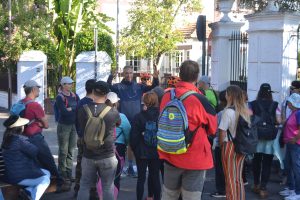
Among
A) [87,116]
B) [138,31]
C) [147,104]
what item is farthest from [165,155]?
[138,31]

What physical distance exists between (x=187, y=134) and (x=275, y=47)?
527 cm

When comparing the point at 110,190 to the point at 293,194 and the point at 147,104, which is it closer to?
the point at 147,104

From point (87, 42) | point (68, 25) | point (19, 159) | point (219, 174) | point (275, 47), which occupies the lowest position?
point (219, 174)

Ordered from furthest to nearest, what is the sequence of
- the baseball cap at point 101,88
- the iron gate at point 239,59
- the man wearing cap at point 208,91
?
the iron gate at point 239,59
the man wearing cap at point 208,91
the baseball cap at point 101,88

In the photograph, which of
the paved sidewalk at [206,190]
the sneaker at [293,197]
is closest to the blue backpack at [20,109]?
the paved sidewalk at [206,190]

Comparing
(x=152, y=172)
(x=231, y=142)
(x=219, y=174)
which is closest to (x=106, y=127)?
(x=152, y=172)

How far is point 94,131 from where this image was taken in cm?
593

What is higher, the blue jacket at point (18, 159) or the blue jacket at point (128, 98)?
the blue jacket at point (128, 98)

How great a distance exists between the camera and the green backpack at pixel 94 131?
19.4 ft

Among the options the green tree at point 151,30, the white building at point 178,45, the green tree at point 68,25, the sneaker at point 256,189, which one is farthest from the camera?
the white building at point 178,45

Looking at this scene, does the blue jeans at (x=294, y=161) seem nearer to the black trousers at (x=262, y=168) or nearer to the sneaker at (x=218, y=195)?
the black trousers at (x=262, y=168)

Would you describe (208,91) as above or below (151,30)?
below

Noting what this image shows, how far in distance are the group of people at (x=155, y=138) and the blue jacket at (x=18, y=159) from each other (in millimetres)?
13

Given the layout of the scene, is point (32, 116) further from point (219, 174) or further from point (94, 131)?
point (219, 174)
